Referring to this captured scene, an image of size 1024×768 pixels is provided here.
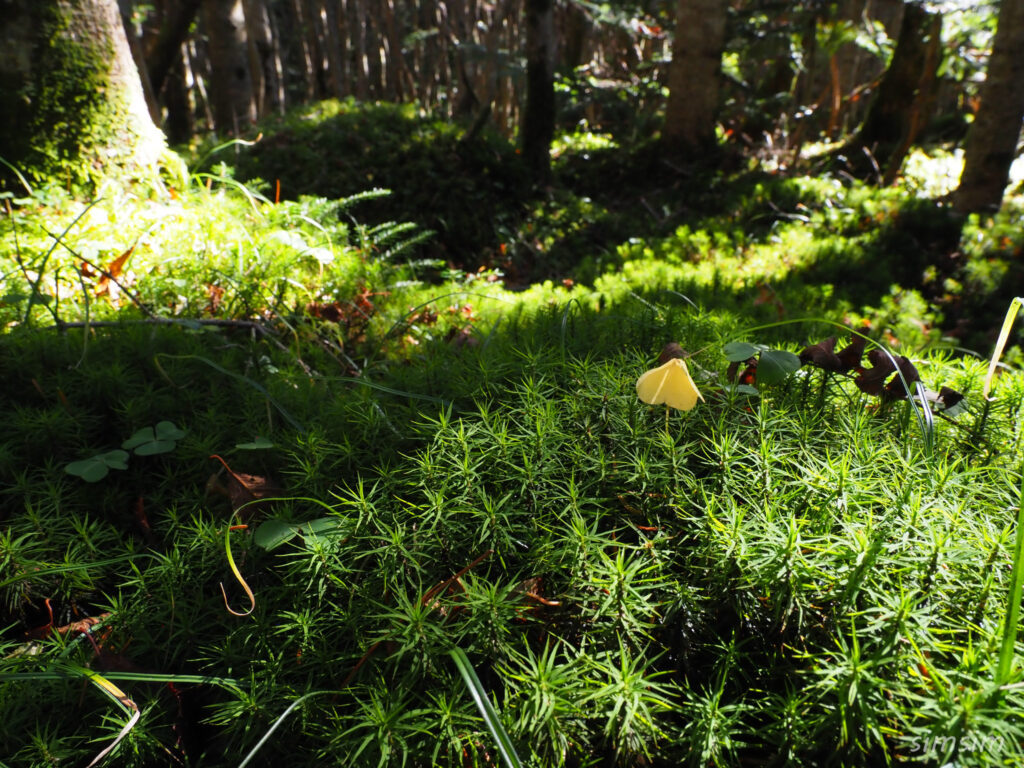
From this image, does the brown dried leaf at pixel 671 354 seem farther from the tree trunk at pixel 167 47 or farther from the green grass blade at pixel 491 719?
the tree trunk at pixel 167 47

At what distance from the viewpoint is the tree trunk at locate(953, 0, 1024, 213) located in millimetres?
5809

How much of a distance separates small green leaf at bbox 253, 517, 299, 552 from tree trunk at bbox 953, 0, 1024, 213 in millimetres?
7464

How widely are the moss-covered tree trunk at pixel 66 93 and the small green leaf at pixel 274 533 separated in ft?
12.6

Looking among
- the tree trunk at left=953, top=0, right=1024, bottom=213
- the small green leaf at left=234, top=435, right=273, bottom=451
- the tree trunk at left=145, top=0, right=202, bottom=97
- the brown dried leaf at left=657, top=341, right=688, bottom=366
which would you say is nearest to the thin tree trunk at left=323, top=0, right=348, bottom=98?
the tree trunk at left=145, top=0, right=202, bottom=97

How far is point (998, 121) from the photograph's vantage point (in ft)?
19.8

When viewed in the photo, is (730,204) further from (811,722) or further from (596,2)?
(811,722)

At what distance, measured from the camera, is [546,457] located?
4.75ft

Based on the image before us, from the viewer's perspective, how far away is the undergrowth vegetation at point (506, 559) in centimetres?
104

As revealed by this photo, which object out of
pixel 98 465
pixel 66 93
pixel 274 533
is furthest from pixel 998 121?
pixel 66 93

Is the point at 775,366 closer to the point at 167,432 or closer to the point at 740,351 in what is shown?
the point at 740,351

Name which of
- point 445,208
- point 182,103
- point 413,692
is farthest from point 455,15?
point 413,692

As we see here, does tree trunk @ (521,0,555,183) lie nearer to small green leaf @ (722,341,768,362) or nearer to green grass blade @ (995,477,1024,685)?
small green leaf @ (722,341,768,362)

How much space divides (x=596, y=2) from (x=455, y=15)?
A: 5699 mm

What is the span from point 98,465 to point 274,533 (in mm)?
807
